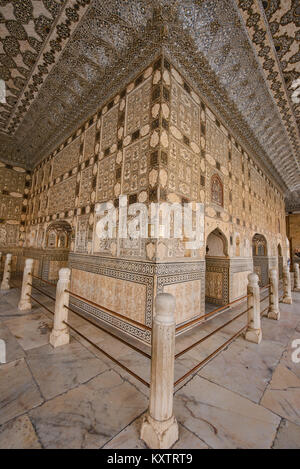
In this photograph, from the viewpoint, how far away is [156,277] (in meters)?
3.14

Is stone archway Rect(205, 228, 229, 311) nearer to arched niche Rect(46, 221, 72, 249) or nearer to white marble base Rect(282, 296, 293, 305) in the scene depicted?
white marble base Rect(282, 296, 293, 305)

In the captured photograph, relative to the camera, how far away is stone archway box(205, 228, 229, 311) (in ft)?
17.9

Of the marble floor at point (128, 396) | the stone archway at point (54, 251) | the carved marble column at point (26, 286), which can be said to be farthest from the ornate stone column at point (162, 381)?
the stone archway at point (54, 251)

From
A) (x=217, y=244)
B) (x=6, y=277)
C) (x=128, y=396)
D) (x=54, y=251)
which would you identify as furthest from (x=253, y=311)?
(x=6, y=277)

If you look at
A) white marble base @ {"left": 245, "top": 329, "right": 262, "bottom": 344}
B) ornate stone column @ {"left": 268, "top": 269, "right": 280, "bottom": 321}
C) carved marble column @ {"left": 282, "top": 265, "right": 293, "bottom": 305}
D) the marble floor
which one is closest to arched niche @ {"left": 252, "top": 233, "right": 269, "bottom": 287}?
carved marble column @ {"left": 282, "top": 265, "right": 293, "bottom": 305}

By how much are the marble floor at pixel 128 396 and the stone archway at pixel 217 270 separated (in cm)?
220

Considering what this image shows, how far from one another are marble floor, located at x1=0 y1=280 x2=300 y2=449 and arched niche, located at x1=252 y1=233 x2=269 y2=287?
249 inches

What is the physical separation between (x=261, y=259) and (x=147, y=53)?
29.2 ft

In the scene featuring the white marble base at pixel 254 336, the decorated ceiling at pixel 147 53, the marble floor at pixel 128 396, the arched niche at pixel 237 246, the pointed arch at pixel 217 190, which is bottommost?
the marble floor at pixel 128 396

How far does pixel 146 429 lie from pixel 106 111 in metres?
6.03

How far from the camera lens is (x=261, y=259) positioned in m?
9.01

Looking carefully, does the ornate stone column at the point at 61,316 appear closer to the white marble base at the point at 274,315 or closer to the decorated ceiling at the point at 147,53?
the white marble base at the point at 274,315

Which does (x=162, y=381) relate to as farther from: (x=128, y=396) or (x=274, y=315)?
(x=274, y=315)

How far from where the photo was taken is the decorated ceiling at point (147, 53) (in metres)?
3.43
